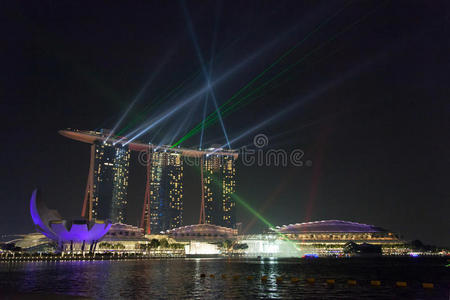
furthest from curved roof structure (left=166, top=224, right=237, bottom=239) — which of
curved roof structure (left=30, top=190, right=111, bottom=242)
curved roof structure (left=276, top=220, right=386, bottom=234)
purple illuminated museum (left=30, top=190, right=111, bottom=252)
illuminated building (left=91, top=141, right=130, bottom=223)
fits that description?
curved roof structure (left=30, top=190, right=111, bottom=242)

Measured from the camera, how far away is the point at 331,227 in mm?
185125

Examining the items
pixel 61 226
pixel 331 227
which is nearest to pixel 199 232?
pixel 331 227

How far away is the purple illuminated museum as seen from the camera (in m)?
109

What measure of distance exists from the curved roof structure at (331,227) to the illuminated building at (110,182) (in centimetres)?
8079

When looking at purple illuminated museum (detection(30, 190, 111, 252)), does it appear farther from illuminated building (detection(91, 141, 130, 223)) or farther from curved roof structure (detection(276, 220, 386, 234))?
curved roof structure (detection(276, 220, 386, 234))

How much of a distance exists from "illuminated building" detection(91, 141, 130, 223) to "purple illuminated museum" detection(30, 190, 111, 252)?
4961 centimetres

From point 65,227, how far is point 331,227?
122340 millimetres

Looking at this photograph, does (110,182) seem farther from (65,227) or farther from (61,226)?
(61,226)

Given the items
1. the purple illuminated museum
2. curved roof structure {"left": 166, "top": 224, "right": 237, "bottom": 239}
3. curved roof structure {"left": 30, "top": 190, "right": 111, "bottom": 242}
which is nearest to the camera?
curved roof structure {"left": 30, "top": 190, "right": 111, "bottom": 242}

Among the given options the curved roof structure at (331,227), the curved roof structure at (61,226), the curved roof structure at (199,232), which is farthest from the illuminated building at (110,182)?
the curved roof structure at (331,227)

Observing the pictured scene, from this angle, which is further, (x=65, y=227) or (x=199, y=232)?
(x=199, y=232)

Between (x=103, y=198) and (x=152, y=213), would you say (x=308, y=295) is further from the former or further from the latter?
(x=152, y=213)

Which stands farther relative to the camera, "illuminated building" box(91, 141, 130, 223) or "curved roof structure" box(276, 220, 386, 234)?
"curved roof structure" box(276, 220, 386, 234)

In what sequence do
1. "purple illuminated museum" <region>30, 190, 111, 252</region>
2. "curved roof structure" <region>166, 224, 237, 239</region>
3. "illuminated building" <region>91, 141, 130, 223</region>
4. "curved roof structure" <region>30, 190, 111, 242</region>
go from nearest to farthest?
"curved roof structure" <region>30, 190, 111, 242</region>
"purple illuminated museum" <region>30, 190, 111, 252</region>
"illuminated building" <region>91, 141, 130, 223</region>
"curved roof structure" <region>166, 224, 237, 239</region>
